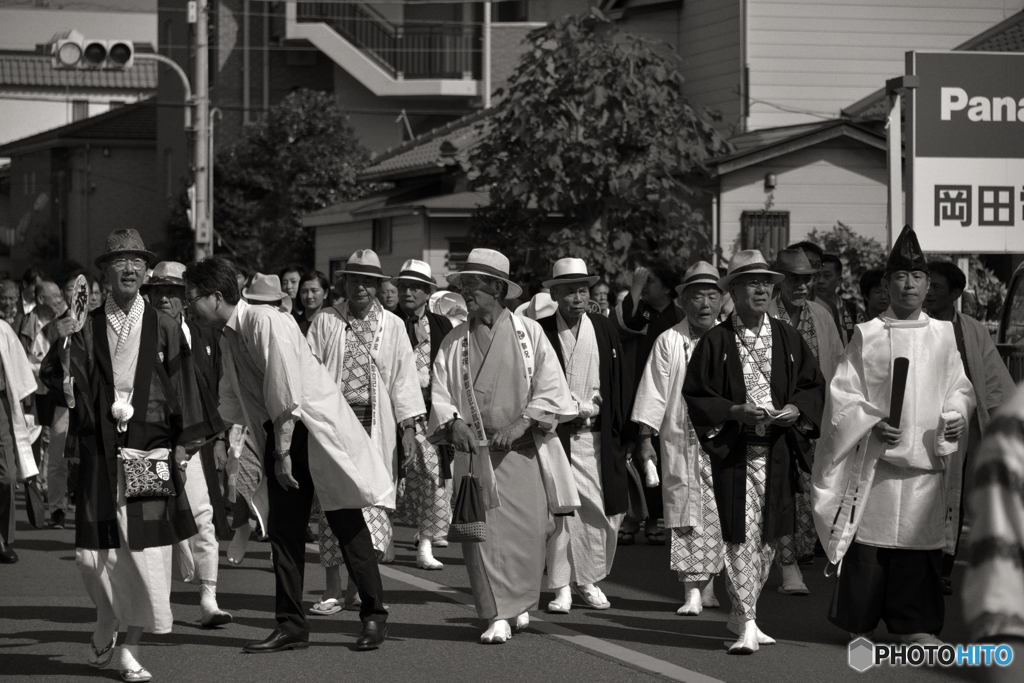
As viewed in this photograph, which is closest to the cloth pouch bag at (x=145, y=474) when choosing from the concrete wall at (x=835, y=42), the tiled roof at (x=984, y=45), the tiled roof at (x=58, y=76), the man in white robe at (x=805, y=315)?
the man in white robe at (x=805, y=315)

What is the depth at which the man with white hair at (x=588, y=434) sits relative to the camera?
8320mm

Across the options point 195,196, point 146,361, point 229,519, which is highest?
point 195,196

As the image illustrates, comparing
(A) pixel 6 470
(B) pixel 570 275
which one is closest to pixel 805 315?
(B) pixel 570 275

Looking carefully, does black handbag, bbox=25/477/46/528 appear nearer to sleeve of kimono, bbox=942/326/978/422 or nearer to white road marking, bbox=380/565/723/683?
white road marking, bbox=380/565/723/683

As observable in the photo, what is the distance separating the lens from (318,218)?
28391 mm

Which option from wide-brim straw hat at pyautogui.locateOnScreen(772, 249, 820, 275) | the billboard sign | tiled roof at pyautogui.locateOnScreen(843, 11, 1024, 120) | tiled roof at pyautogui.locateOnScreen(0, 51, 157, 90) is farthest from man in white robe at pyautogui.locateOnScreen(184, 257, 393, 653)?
tiled roof at pyautogui.locateOnScreen(0, 51, 157, 90)

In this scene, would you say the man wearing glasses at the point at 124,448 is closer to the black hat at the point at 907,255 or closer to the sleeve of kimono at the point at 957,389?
the black hat at the point at 907,255

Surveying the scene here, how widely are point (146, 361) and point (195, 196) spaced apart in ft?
50.4

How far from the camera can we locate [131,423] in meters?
6.61

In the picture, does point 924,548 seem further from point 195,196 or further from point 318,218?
point 318,218

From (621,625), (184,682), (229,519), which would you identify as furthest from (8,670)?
(229,519)

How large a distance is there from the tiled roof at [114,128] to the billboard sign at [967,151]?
3865 cm

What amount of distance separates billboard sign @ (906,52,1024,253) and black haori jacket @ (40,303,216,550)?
7307 millimetres

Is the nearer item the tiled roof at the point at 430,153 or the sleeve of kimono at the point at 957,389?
the sleeve of kimono at the point at 957,389
